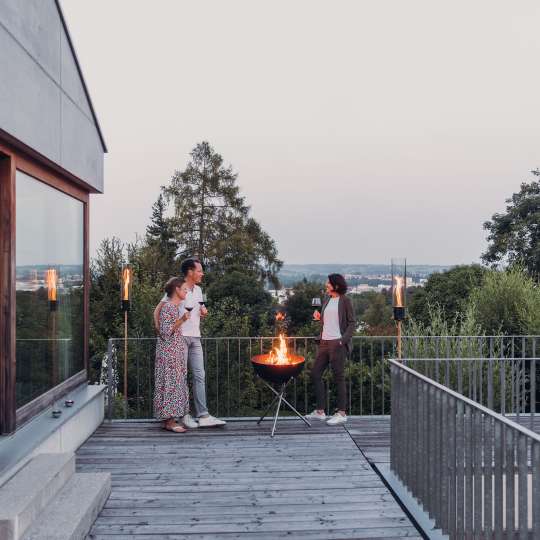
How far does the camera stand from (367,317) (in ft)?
142

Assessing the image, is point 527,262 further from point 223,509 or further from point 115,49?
point 223,509

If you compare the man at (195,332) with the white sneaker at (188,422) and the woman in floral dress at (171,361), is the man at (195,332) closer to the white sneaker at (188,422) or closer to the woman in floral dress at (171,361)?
the white sneaker at (188,422)

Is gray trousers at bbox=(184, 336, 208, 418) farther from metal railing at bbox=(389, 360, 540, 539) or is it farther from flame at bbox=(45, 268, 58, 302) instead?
metal railing at bbox=(389, 360, 540, 539)

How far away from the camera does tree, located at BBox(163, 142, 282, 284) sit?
29.7m

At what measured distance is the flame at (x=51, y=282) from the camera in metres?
4.70

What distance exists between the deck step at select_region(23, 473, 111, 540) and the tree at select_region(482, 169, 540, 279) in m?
20.9

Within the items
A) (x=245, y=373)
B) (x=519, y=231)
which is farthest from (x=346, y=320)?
(x=519, y=231)

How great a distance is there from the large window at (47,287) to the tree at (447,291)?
11625mm

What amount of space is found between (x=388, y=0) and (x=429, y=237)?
1970 cm

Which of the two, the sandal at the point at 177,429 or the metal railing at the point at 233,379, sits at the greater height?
the sandal at the point at 177,429

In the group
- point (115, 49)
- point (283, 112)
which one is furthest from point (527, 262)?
point (115, 49)

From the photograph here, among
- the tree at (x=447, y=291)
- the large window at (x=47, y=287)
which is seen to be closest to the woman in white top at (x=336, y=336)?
the large window at (x=47, y=287)

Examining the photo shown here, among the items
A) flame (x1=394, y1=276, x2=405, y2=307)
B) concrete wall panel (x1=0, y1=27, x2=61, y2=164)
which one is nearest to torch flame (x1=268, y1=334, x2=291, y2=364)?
flame (x1=394, y1=276, x2=405, y2=307)

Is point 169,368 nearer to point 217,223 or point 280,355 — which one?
point 280,355
